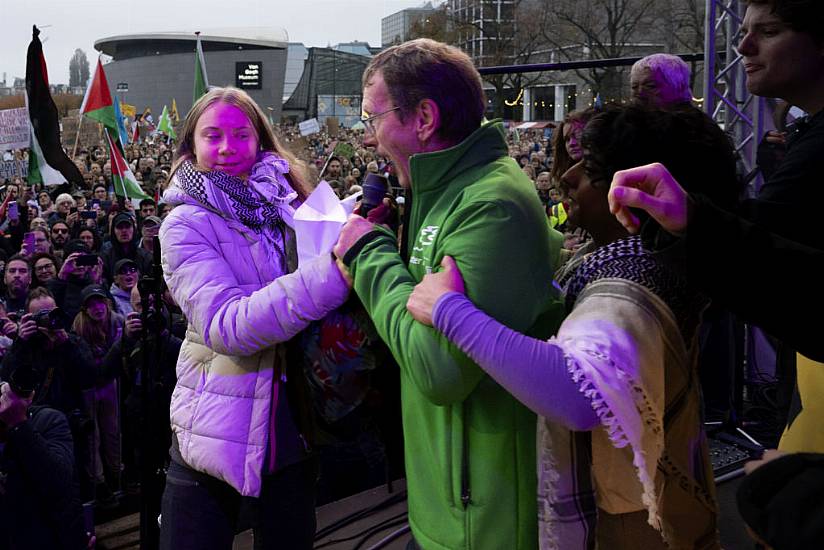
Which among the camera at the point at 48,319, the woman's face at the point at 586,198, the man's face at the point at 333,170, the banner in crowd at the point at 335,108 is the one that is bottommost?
the camera at the point at 48,319

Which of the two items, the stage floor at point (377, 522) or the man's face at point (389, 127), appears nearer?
the man's face at point (389, 127)

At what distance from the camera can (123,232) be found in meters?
9.12

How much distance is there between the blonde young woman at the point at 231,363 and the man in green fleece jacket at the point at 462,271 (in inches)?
15.6

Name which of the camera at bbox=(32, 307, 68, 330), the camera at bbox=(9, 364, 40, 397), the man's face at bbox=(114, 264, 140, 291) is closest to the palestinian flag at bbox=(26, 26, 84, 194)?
the man's face at bbox=(114, 264, 140, 291)

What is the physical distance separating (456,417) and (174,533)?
100 cm

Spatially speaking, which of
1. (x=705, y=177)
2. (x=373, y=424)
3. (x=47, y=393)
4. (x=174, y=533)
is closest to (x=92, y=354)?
(x=47, y=393)

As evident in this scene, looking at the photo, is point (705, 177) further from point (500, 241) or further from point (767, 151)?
point (767, 151)

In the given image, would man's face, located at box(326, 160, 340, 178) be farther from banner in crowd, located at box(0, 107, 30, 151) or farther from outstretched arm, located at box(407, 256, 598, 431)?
outstretched arm, located at box(407, 256, 598, 431)

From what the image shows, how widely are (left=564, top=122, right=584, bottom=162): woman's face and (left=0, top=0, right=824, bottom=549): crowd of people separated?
0.02 m

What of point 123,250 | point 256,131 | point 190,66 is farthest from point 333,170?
point 190,66

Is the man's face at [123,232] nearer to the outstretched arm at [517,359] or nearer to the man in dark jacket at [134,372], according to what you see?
the man in dark jacket at [134,372]

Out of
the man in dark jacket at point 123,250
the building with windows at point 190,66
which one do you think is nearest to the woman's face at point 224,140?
the man in dark jacket at point 123,250

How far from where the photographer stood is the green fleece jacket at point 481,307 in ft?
4.85

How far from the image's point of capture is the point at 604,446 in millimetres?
1514
